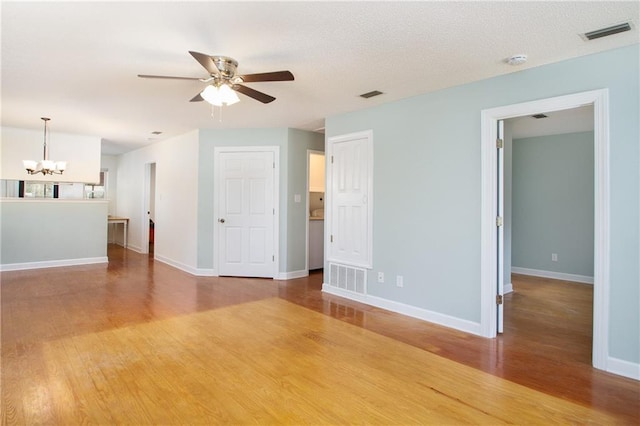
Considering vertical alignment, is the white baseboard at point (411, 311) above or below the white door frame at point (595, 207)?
below

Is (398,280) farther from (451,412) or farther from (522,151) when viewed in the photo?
(522,151)

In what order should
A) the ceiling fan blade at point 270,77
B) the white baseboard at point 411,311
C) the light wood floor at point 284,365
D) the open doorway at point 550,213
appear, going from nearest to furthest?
1. the light wood floor at point 284,365
2. the ceiling fan blade at point 270,77
3. the white baseboard at point 411,311
4. the open doorway at point 550,213

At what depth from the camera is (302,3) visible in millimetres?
2137

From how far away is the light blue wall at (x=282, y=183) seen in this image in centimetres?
573

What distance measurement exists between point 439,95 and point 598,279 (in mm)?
2167

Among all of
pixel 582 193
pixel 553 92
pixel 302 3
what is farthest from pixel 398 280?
pixel 582 193

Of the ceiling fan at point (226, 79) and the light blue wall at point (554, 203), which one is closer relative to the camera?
the ceiling fan at point (226, 79)

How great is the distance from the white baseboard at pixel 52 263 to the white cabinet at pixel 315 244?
4.02m

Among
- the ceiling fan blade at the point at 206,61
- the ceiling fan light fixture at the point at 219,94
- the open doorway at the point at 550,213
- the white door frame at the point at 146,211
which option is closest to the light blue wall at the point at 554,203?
the open doorway at the point at 550,213

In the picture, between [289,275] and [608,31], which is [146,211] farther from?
[608,31]

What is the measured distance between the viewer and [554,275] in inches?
244

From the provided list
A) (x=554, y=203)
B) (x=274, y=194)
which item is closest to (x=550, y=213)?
(x=554, y=203)

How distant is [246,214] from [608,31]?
4776 millimetres

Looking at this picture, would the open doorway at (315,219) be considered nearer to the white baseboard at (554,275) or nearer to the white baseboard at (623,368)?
the white baseboard at (554,275)
